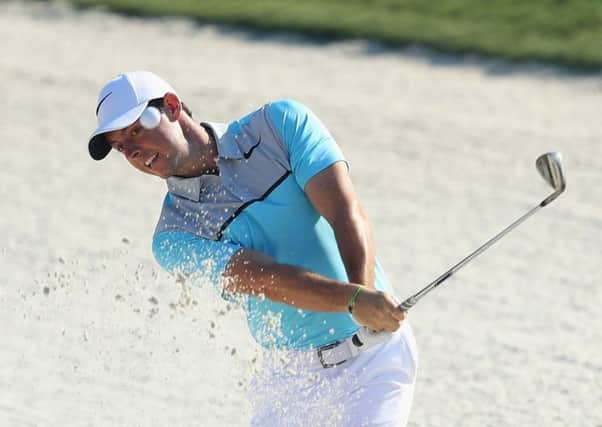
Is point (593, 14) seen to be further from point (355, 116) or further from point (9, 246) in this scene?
point (9, 246)

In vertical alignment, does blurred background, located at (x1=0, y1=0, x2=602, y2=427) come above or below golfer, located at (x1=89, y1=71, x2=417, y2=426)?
below

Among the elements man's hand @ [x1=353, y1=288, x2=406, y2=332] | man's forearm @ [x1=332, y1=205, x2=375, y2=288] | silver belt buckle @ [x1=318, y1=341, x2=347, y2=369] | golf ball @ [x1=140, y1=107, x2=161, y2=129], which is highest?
golf ball @ [x1=140, y1=107, x2=161, y2=129]

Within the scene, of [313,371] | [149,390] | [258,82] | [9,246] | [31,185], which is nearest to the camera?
[313,371]

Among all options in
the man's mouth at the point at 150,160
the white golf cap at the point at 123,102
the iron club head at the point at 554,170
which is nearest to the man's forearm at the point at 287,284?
the man's mouth at the point at 150,160

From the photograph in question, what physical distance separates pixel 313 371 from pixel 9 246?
373 cm

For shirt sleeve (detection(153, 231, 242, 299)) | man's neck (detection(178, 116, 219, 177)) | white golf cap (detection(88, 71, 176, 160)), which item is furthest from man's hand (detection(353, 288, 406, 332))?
white golf cap (detection(88, 71, 176, 160))

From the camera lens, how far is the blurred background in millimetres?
5012

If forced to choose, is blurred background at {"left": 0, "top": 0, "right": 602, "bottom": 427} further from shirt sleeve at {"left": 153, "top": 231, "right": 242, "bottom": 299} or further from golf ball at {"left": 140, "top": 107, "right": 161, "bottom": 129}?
golf ball at {"left": 140, "top": 107, "right": 161, "bottom": 129}

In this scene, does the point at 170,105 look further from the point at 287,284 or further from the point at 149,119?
the point at 287,284

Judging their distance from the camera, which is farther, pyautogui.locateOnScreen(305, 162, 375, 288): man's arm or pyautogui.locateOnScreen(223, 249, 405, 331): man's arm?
pyautogui.locateOnScreen(305, 162, 375, 288): man's arm

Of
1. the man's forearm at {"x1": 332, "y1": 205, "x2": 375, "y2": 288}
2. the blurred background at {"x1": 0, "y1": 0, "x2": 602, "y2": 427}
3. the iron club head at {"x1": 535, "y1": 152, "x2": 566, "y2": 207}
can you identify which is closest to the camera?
the man's forearm at {"x1": 332, "y1": 205, "x2": 375, "y2": 288}

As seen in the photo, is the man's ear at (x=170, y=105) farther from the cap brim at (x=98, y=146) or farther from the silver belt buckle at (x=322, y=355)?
the silver belt buckle at (x=322, y=355)

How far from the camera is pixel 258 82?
960 centimetres

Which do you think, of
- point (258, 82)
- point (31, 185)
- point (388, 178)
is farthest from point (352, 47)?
point (31, 185)
